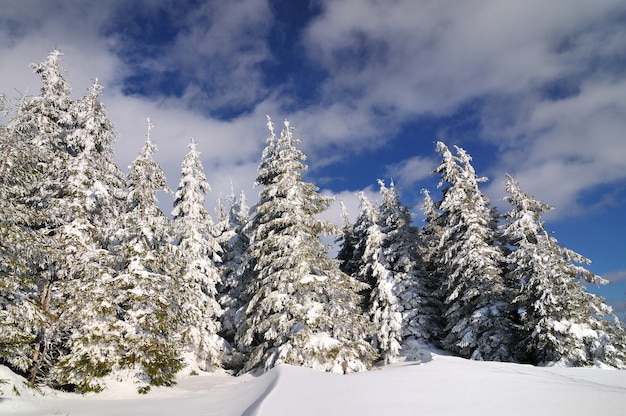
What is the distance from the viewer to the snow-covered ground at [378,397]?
5.84 meters

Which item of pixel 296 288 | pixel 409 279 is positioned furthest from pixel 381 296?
pixel 296 288

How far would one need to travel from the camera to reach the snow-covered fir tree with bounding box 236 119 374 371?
49.1 feet

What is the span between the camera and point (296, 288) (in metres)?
16.3

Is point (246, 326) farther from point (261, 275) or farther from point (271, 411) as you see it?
point (271, 411)

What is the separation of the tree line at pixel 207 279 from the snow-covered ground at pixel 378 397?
1488mm

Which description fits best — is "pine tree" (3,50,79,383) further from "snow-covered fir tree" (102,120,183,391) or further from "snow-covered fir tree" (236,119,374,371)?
"snow-covered fir tree" (236,119,374,371)

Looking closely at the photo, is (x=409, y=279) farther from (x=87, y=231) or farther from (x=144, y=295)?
(x=87, y=231)

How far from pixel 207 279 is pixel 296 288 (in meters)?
Result: 8.09

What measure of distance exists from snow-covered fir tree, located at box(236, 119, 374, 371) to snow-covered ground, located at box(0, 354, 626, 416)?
144 inches

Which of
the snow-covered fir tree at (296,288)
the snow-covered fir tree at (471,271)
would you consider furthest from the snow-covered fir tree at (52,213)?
the snow-covered fir tree at (471,271)

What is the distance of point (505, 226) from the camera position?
2173 centimetres

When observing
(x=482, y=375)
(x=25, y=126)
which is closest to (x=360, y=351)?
(x=482, y=375)

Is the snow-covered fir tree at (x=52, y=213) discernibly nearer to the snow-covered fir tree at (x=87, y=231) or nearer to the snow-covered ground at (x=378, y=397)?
the snow-covered fir tree at (x=87, y=231)

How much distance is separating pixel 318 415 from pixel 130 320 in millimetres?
10553
